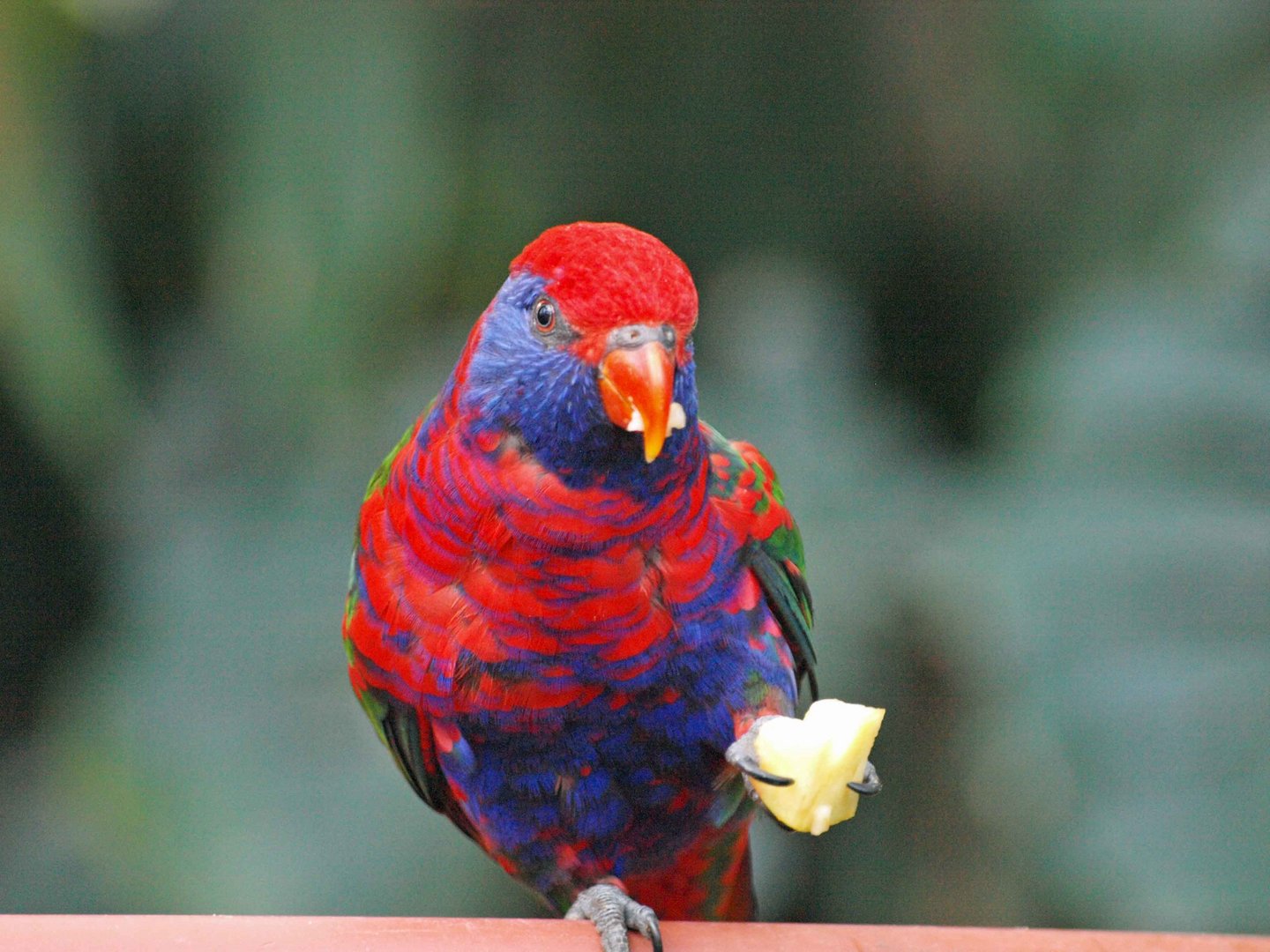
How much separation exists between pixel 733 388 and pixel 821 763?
1022 millimetres

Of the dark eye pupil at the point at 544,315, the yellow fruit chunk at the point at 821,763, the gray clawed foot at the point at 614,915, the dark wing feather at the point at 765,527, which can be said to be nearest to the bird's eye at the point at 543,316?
the dark eye pupil at the point at 544,315

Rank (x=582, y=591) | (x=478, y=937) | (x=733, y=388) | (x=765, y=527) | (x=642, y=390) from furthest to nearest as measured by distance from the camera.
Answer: (x=733, y=388) < (x=765, y=527) < (x=582, y=591) < (x=642, y=390) < (x=478, y=937)

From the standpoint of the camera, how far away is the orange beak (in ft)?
3.71

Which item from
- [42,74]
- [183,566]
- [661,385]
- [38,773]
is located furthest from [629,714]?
[42,74]

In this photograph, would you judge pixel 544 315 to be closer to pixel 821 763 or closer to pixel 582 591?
pixel 582 591

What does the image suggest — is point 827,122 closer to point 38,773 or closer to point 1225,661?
point 1225,661

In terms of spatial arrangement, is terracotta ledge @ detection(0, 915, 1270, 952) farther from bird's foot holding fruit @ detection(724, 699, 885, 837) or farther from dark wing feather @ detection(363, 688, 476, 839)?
dark wing feather @ detection(363, 688, 476, 839)

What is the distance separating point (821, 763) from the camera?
3.89ft

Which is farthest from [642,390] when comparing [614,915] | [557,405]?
[614,915]

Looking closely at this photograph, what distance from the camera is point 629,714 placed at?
1343 millimetres

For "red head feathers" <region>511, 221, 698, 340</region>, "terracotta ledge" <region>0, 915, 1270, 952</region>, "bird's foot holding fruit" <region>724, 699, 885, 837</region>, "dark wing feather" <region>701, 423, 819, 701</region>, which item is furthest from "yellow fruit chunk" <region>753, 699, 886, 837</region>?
"red head feathers" <region>511, 221, 698, 340</region>

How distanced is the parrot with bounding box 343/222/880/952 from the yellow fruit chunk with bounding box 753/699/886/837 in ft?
0.07

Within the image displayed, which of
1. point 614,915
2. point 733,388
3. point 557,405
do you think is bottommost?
point 614,915

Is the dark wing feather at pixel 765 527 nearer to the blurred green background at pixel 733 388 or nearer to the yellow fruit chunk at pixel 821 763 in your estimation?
the yellow fruit chunk at pixel 821 763
